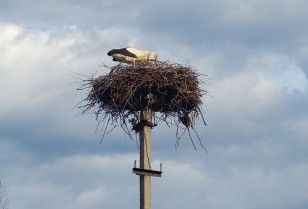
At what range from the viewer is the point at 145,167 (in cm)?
724

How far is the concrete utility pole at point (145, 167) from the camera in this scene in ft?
23.2

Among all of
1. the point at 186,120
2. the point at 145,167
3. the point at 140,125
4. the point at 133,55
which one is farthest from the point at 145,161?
the point at 133,55

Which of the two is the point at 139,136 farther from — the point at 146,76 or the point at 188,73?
the point at 188,73

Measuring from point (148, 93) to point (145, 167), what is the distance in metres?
1.16

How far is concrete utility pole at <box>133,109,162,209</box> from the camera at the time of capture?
279 inches

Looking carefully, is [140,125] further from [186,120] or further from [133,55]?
[133,55]

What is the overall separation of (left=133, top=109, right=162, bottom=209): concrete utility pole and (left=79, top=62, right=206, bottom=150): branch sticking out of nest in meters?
0.35

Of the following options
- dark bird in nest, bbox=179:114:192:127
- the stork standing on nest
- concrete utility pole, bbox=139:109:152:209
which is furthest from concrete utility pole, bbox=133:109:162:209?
the stork standing on nest

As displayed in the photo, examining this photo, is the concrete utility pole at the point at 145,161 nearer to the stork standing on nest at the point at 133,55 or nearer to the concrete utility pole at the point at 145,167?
the concrete utility pole at the point at 145,167

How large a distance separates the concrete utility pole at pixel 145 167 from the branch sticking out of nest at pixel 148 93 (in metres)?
0.35

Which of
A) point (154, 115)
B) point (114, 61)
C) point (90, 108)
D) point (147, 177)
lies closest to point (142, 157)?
point (147, 177)

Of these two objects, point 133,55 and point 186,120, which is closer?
point 186,120

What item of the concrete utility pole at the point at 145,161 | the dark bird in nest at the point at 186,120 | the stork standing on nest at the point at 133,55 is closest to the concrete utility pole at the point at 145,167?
the concrete utility pole at the point at 145,161

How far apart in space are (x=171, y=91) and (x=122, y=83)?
67 cm
